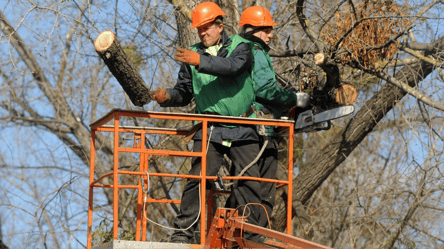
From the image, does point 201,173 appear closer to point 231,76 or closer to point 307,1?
point 231,76

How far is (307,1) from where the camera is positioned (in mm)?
8641

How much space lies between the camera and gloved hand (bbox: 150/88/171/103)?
19.8 ft

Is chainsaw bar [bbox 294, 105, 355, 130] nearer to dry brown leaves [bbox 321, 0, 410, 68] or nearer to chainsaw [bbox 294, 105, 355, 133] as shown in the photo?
chainsaw [bbox 294, 105, 355, 133]

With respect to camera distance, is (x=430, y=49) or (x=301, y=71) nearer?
(x=301, y=71)

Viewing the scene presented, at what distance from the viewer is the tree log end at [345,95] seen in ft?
22.2

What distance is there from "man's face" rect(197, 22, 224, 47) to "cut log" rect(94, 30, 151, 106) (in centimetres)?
70

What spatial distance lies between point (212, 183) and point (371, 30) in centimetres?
225

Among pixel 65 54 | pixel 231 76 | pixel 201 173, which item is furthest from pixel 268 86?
pixel 65 54

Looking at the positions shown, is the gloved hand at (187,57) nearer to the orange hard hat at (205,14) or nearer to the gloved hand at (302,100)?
the orange hard hat at (205,14)

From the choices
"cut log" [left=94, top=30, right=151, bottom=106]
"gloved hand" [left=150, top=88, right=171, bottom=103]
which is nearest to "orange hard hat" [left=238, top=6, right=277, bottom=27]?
"gloved hand" [left=150, top=88, right=171, bottom=103]

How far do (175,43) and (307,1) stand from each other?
75.5 inches

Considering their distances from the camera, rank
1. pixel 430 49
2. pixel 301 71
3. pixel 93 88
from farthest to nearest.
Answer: pixel 93 88, pixel 430 49, pixel 301 71

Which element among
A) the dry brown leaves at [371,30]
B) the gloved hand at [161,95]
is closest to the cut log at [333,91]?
the dry brown leaves at [371,30]

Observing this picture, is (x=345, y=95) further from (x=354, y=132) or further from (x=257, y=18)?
(x=354, y=132)
